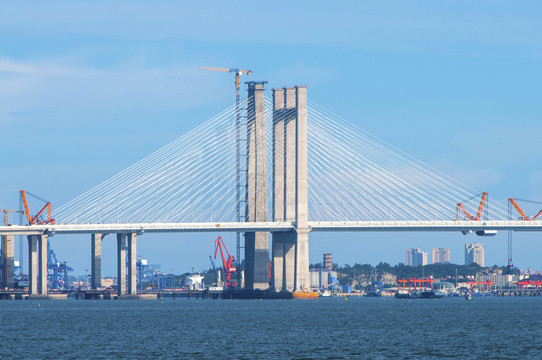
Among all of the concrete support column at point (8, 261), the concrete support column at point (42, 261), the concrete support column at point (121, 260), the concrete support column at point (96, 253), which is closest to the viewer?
the concrete support column at point (42, 261)

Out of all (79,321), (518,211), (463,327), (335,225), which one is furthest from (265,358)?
(518,211)

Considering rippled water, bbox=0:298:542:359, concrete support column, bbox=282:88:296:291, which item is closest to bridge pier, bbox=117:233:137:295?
concrete support column, bbox=282:88:296:291

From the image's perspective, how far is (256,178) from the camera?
135m

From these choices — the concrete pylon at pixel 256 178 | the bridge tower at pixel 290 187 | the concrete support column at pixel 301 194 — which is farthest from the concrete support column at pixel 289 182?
the concrete pylon at pixel 256 178

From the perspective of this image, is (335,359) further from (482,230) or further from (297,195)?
(482,230)

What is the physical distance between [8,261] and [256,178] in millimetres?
46530

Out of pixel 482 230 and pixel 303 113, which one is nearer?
pixel 303 113

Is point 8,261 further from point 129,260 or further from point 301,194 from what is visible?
point 301,194

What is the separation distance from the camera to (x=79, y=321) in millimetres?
82625

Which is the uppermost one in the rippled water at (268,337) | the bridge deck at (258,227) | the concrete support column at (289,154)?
the concrete support column at (289,154)

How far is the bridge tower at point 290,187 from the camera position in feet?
410

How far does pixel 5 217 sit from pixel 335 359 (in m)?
133

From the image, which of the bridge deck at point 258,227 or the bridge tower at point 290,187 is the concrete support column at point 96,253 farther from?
the bridge tower at point 290,187

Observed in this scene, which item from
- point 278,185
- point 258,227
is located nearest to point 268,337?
point 278,185
